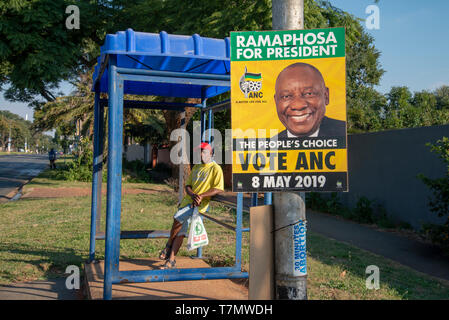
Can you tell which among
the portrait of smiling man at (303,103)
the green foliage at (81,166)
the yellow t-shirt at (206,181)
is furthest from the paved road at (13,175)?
the portrait of smiling man at (303,103)

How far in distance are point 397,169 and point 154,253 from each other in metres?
6.30

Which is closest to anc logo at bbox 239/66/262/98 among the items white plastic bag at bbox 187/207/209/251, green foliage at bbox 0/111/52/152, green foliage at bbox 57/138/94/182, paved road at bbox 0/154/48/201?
white plastic bag at bbox 187/207/209/251

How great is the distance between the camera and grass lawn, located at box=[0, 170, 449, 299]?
5457 millimetres

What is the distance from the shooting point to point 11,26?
12992 millimetres

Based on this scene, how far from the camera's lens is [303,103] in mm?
3090

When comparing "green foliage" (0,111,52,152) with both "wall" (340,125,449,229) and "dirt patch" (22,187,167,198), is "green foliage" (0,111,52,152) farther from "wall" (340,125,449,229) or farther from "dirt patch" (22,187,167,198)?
"wall" (340,125,449,229)

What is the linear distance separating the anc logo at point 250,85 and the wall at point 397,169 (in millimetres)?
7017

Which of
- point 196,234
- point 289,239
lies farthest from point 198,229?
point 289,239

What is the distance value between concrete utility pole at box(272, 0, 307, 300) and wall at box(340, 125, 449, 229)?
674cm

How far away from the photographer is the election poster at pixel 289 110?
3072mm

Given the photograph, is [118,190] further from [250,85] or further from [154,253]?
[154,253]

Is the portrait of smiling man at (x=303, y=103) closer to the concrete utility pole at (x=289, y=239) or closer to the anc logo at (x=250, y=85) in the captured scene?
the anc logo at (x=250, y=85)

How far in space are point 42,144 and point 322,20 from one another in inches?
6607
